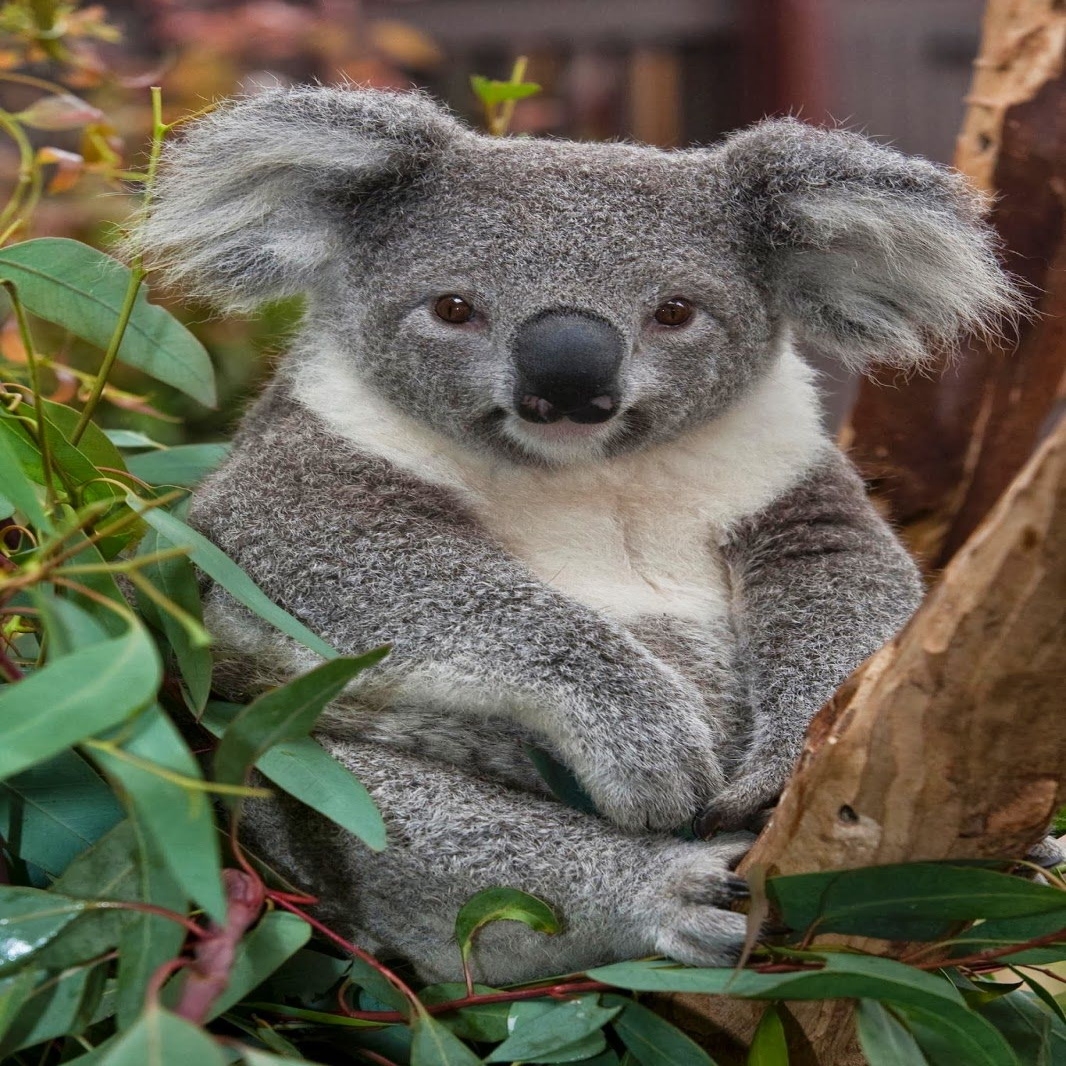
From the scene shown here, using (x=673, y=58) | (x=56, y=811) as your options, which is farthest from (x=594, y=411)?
(x=673, y=58)

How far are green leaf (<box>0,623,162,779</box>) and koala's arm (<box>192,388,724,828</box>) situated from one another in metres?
0.87

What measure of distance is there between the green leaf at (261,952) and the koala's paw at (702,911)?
1.54ft

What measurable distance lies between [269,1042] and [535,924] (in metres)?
0.36

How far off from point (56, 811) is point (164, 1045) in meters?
0.83

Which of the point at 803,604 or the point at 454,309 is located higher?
the point at 454,309

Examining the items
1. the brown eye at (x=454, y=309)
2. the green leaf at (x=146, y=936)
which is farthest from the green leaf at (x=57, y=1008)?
the brown eye at (x=454, y=309)

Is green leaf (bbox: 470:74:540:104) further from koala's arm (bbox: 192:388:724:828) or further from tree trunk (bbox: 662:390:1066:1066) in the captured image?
tree trunk (bbox: 662:390:1066:1066)

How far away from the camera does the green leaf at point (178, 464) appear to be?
2611 millimetres

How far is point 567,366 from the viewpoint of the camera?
6.46 feet

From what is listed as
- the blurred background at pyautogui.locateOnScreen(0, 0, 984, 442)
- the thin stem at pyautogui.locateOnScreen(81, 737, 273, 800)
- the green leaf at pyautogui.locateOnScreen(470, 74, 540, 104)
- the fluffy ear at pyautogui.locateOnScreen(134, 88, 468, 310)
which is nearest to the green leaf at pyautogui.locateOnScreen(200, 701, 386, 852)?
the thin stem at pyautogui.locateOnScreen(81, 737, 273, 800)

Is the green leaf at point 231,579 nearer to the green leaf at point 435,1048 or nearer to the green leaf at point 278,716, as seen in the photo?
the green leaf at point 278,716

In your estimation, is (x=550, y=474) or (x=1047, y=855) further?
(x=550, y=474)

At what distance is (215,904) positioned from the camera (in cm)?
113

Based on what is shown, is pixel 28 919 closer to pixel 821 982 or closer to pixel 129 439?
pixel 821 982
